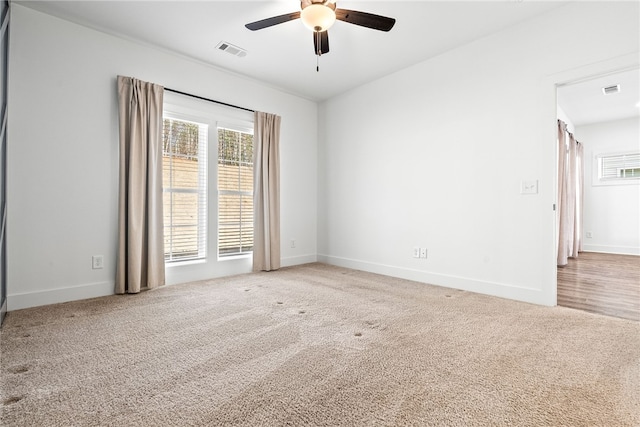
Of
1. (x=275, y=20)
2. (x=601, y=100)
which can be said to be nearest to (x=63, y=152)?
(x=275, y=20)

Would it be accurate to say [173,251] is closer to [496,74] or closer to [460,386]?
[460,386]

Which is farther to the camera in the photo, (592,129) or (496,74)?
(592,129)

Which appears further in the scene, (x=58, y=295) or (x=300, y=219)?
(x=300, y=219)

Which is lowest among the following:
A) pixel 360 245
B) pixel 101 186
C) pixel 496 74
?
pixel 360 245

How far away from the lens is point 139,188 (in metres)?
→ 3.27

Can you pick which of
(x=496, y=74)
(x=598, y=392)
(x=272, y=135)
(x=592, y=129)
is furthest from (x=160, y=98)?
(x=592, y=129)

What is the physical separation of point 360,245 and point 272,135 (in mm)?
2092

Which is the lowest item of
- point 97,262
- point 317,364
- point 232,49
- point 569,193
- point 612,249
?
point 317,364

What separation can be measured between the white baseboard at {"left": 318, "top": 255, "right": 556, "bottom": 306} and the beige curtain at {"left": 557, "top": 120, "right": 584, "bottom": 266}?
2.61 metres

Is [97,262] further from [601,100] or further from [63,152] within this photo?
[601,100]

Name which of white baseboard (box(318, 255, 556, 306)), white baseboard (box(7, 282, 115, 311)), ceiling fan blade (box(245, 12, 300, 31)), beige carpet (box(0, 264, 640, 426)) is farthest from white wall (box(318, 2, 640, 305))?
white baseboard (box(7, 282, 115, 311))

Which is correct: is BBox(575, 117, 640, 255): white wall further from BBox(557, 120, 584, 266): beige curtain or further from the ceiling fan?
the ceiling fan

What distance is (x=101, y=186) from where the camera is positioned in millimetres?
3154

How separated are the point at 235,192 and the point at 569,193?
5866 mm
